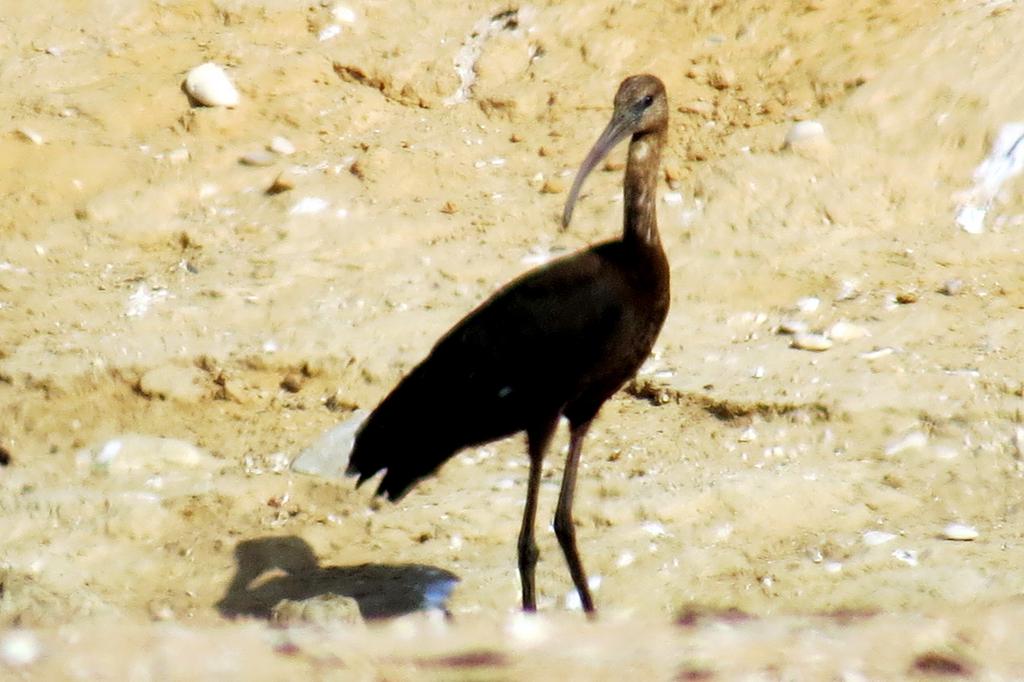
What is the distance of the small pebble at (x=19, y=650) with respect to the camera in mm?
3635

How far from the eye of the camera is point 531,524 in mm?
6398

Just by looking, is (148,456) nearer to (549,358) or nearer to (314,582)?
(314,582)

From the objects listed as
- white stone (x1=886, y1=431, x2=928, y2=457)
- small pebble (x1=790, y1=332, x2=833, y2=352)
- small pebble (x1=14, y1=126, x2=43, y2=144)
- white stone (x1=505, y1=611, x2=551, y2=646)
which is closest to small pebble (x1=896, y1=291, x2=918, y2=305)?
small pebble (x1=790, y1=332, x2=833, y2=352)

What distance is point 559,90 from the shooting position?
32.8 ft

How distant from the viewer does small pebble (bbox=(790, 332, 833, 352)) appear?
26.2ft

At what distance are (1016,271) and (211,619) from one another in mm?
4084

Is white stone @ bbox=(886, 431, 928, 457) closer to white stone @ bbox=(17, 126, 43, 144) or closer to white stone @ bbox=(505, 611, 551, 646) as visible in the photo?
white stone @ bbox=(505, 611, 551, 646)

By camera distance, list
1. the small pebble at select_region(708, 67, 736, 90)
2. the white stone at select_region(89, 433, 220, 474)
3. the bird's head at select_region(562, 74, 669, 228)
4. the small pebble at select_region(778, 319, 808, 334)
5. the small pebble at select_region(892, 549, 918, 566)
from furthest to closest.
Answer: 1. the small pebble at select_region(708, 67, 736, 90)
2. the small pebble at select_region(778, 319, 808, 334)
3. the white stone at select_region(89, 433, 220, 474)
4. the bird's head at select_region(562, 74, 669, 228)
5. the small pebble at select_region(892, 549, 918, 566)

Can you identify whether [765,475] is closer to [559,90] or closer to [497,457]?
[497,457]

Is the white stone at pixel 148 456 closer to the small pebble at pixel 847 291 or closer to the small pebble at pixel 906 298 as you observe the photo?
the small pebble at pixel 847 291

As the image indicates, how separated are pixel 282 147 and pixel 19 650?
6.63 meters

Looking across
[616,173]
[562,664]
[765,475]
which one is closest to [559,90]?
[616,173]

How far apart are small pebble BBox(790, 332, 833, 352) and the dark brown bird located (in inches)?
68.9

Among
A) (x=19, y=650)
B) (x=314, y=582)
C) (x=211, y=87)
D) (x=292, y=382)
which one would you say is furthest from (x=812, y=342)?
(x=19, y=650)
